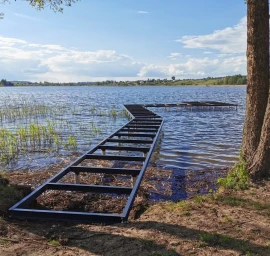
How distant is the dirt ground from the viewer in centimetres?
368

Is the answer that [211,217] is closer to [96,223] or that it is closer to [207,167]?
[96,223]

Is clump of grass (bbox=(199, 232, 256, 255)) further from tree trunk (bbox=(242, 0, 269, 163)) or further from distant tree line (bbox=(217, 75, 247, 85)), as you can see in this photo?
distant tree line (bbox=(217, 75, 247, 85))

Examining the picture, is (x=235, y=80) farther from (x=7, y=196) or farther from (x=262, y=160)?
(x=7, y=196)

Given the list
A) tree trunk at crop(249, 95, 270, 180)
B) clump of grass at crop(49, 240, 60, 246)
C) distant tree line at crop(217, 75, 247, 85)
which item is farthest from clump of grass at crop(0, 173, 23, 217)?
distant tree line at crop(217, 75, 247, 85)

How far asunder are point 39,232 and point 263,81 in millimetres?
5127

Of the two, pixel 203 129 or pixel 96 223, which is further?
pixel 203 129

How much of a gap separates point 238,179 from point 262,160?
0.64 meters

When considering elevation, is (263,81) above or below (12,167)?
above

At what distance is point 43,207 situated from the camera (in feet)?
18.9

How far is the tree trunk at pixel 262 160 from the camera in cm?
602

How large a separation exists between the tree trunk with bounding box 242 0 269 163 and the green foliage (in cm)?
21

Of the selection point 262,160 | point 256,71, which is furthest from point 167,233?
point 256,71

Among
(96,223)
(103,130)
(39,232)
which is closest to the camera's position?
(39,232)

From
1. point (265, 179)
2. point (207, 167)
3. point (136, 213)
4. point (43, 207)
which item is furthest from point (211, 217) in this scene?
point (207, 167)
